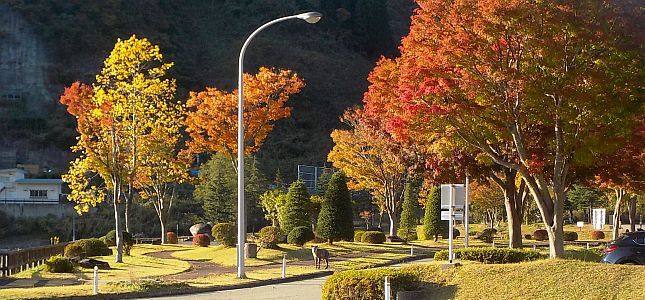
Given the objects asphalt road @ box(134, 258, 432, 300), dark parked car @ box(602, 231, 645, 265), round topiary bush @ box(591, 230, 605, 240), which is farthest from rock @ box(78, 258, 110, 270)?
round topiary bush @ box(591, 230, 605, 240)

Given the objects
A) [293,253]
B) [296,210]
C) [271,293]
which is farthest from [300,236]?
[271,293]

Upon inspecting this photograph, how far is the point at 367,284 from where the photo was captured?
14727 millimetres

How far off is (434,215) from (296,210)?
1054 centimetres

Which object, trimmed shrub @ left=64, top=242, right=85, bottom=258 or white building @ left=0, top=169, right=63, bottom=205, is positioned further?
white building @ left=0, top=169, right=63, bottom=205

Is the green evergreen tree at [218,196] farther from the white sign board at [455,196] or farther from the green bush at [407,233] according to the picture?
the white sign board at [455,196]

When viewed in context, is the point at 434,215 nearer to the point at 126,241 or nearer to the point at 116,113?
the point at 126,241

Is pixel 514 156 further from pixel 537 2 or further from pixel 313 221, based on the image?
pixel 313 221

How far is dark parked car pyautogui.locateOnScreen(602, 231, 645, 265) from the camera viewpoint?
1962 centimetres

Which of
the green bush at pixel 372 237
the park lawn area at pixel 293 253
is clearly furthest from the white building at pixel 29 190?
the green bush at pixel 372 237

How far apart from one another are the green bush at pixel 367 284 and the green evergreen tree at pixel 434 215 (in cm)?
3203

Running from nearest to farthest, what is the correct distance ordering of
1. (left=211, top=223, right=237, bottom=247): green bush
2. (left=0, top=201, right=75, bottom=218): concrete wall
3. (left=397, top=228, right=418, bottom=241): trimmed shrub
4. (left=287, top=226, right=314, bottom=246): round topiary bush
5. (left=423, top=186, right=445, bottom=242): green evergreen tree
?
(left=287, top=226, right=314, bottom=246): round topiary bush, (left=211, top=223, right=237, bottom=247): green bush, (left=423, top=186, right=445, bottom=242): green evergreen tree, (left=397, top=228, right=418, bottom=241): trimmed shrub, (left=0, top=201, right=75, bottom=218): concrete wall

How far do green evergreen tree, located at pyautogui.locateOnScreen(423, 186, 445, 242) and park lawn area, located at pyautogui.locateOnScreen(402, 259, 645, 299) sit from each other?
31.7 metres

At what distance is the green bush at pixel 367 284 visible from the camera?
14672 mm

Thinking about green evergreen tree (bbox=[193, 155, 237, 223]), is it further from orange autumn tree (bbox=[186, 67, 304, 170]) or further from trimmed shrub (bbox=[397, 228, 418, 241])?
orange autumn tree (bbox=[186, 67, 304, 170])
